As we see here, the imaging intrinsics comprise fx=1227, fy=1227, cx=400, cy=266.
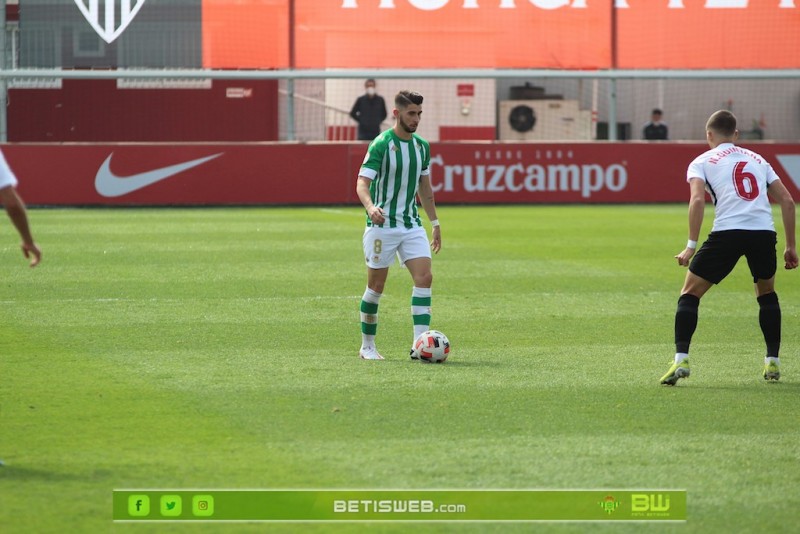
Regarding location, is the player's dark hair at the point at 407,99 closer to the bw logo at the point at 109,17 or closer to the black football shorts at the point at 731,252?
the black football shorts at the point at 731,252

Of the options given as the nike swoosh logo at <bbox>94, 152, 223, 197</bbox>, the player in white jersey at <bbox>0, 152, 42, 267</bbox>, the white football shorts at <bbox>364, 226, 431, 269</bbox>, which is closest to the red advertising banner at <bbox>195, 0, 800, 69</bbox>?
the nike swoosh logo at <bbox>94, 152, 223, 197</bbox>

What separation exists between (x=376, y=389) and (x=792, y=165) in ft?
62.9

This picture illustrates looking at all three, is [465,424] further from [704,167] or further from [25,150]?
[25,150]

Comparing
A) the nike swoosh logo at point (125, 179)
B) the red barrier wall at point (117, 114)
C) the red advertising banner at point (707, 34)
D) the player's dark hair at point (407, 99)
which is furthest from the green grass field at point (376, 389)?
the red barrier wall at point (117, 114)

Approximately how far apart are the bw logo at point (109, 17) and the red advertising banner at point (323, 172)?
2.36m

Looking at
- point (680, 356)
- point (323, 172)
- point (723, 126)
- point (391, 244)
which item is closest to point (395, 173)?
point (391, 244)

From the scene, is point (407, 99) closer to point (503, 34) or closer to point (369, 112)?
point (369, 112)

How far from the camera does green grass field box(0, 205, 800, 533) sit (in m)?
5.70

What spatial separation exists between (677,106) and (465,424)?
1139 inches

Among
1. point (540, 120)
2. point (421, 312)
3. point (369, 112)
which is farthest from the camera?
point (540, 120)

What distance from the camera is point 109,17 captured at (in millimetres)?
23781

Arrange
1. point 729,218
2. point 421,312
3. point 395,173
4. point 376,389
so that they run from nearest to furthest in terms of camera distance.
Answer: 1. point 376,389
2. point 729,218
3. point 395,173
4. point 421,312

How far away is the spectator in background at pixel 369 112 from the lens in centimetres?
2531

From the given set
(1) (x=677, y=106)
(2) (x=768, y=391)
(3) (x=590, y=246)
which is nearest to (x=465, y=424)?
(2) (x=768, y=391)
